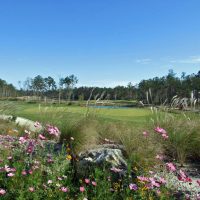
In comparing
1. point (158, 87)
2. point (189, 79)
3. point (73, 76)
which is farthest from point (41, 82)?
point (189, 79)

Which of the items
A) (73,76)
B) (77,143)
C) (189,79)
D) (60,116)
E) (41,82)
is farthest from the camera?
(41,82)

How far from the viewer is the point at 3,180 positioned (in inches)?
165

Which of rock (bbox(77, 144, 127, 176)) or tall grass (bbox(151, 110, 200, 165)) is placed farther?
tall grass (bbox(151, 110, 200, 165))

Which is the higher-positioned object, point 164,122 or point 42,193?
point 164,122

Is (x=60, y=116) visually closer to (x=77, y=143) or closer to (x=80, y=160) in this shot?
(x=77, y=143)

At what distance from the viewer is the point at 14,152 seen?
16.0 ft

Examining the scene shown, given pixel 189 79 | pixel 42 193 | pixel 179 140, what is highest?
pixel 189 79

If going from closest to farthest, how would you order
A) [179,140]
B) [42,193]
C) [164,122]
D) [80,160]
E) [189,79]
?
[42,193], [80,160], [179,140], [164,122], [189,79]

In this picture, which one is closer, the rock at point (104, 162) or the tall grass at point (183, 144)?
the rock at point (104, 162)

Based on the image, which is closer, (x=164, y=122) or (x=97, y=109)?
(x=164, y=122)

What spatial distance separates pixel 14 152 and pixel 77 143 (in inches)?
58.5

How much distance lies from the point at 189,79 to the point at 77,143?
70.5 m

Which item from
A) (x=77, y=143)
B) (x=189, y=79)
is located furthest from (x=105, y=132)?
(x=189, y=79)

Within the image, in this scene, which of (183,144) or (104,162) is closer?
(104,162)
